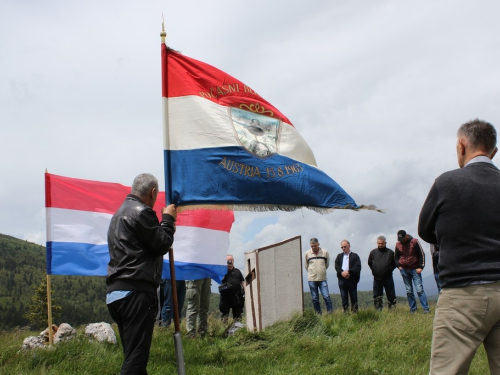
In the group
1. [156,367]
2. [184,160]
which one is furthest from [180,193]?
[156,367]

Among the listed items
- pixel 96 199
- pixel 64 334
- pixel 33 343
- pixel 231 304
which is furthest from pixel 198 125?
pixel 231 304

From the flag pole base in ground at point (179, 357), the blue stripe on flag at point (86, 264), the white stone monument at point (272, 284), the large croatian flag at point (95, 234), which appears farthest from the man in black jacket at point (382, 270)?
the flag pole base in ground at point (179, 357)

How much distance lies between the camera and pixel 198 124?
659 cm

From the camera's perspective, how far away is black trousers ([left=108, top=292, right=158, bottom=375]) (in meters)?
4.85

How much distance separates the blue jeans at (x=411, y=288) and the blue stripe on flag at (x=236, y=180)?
23.4 feet

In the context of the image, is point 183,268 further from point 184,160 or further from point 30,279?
point 30,279

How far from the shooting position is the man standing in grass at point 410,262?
1310cm

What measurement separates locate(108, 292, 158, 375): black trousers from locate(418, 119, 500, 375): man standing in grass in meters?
2.60

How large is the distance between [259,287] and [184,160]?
5213mm

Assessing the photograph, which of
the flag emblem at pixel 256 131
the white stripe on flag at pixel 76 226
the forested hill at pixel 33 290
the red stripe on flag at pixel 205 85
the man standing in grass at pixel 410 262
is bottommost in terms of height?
the forested hill at pixel 33 290

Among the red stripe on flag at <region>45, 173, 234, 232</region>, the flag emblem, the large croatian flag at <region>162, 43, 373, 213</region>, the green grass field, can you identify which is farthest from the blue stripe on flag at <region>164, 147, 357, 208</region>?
the red stripe on flag at <region>45, 173, 234, 232</region>

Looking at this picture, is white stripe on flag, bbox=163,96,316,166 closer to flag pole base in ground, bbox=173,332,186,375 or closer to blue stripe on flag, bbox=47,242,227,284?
flag pole base in ground, bbox=173,332,186,375

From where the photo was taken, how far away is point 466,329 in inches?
142

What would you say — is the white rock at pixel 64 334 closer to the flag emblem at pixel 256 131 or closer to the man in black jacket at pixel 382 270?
the flag emblem at pixel 256 131
